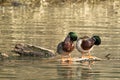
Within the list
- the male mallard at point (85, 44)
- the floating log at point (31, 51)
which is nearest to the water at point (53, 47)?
the floating log at point (31, 51)

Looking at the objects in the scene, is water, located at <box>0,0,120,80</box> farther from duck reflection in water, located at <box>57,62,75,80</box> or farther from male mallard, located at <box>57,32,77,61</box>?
male mallard, located at <box>57,32,77,61</box>

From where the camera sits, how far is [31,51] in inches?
900

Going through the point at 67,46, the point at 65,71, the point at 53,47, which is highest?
the point at 67,46

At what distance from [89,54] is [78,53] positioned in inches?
53.0

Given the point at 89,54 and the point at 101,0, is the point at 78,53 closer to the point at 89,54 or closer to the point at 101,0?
the point at 89,54

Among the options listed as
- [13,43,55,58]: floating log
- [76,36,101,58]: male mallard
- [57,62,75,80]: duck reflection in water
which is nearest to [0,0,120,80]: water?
[57,62,75,80]: duck reflection in water

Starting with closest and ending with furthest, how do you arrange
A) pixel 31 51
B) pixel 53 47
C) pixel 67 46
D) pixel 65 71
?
pixel 65 71 → pixel 67 46 → pixel 31 51 → pixel 53 47

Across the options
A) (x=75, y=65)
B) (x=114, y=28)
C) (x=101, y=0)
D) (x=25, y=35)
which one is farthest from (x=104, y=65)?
(x=101, y=0)

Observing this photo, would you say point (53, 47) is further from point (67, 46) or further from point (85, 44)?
point (85, 44)

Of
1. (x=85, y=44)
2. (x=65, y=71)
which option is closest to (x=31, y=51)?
(x=85, y=44)

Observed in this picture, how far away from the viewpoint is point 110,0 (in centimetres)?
7700

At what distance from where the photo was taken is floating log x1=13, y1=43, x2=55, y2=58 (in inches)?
900

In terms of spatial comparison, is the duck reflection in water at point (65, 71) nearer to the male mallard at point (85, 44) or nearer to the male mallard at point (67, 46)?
the male mallard at point (67, 46)

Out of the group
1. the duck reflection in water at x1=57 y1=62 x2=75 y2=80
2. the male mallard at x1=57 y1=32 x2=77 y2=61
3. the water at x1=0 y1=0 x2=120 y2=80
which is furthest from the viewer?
the male mallard at x1=57 y1=32 x2=77 y2=61
